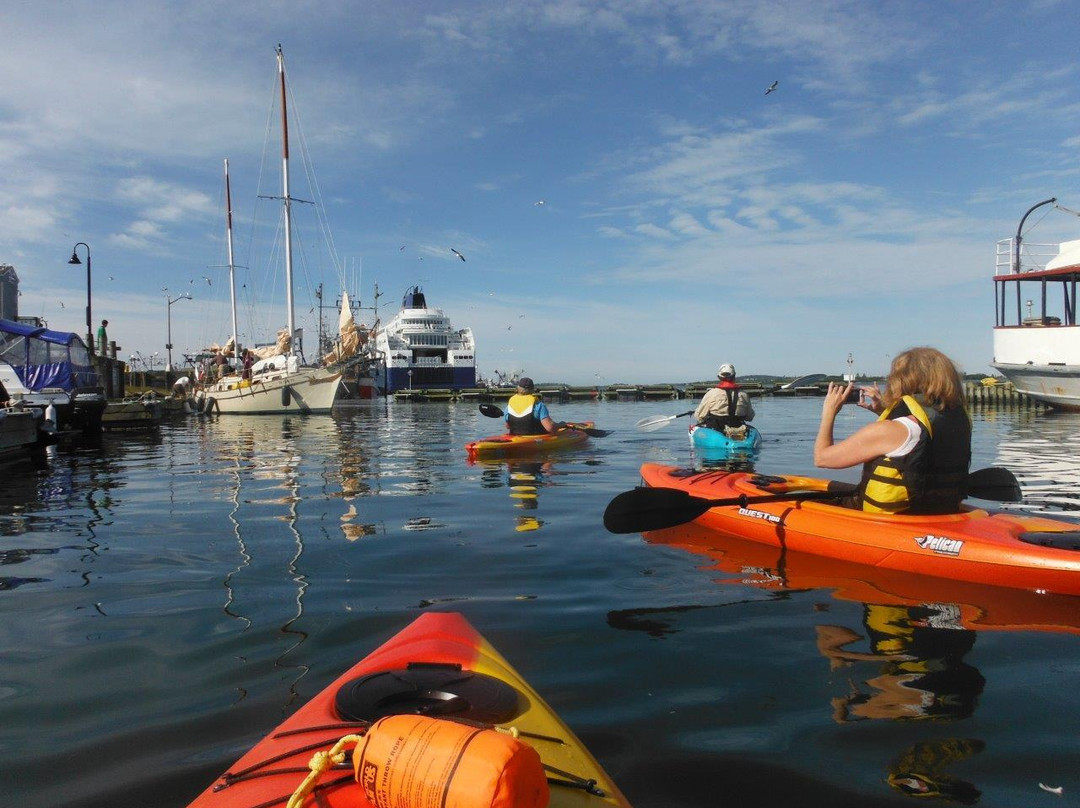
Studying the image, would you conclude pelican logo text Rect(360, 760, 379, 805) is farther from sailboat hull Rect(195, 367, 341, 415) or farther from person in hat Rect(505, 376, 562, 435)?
sailboat hull Rect(195, 367, 341, 415)

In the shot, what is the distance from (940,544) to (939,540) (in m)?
0.03

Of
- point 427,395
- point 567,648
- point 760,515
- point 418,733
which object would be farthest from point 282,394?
point 418,733

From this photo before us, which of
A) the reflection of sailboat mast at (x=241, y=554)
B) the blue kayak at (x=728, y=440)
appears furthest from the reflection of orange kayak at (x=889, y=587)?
the blue kayak at (x=728, y=440)

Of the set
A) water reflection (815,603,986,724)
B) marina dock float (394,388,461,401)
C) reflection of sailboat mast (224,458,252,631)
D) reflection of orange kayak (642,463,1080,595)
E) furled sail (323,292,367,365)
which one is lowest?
water reflection (815,603,986,724)

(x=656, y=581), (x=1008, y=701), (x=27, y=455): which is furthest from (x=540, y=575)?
(x=27, y=455)

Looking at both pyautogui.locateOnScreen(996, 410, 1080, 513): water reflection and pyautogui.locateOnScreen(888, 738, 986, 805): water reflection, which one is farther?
pyautogui.locateOnScreen(996, 410, 1080, 513): water reflection

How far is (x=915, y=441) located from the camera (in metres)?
4.91

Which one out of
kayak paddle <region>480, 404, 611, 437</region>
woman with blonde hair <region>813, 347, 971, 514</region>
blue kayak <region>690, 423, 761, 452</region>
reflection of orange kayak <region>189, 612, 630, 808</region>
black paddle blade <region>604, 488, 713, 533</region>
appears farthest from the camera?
kayak paddle <region>480, 404, 611, 437</region>

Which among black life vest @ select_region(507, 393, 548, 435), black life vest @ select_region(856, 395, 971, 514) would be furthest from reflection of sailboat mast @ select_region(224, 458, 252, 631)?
black life vest @ select_region(507, 393, 548, 435)

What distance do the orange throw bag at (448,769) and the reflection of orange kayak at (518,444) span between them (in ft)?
35.9

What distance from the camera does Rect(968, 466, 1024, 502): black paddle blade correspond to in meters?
6.03

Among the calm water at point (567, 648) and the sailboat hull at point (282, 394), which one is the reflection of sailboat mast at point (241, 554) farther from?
the sailboat hull at point (282, 394)

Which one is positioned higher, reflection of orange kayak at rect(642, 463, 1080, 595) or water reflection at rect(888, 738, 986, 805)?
reflection of orange kayak at rect(642, 463, 1080, 595)

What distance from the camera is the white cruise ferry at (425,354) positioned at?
62.0 m
